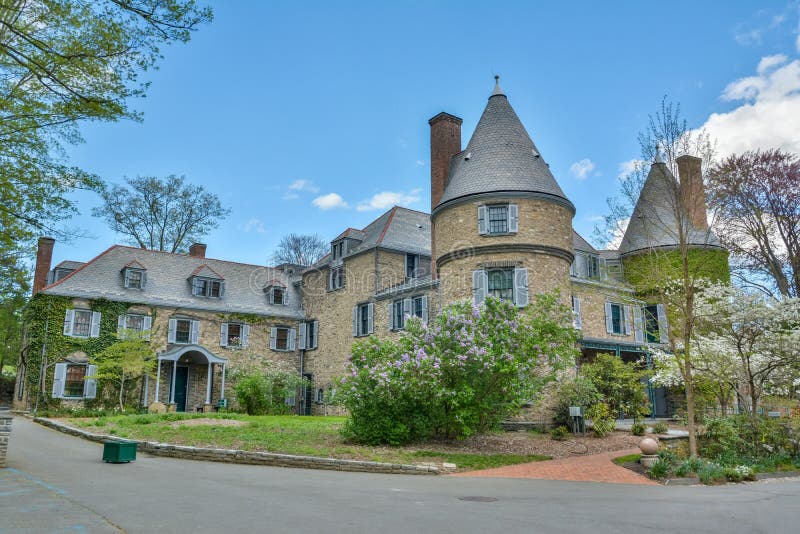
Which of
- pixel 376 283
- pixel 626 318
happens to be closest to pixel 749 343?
pixel 626 318

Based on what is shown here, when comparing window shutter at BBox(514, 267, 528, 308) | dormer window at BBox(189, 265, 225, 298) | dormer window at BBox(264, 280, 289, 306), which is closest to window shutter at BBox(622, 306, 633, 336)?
window shutter at BBox(514, 267, 528, 308)

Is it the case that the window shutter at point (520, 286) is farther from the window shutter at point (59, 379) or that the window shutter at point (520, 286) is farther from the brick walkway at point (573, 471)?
the window shutter at point (59, 379)

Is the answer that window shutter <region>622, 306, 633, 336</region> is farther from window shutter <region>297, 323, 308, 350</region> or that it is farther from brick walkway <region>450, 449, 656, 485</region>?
window shutter <region>297, 323, 308, 350</region>

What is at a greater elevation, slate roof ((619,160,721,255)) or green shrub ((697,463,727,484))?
slate roof ((619,160,721,255))

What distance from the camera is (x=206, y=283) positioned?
103 feet

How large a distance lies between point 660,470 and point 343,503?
703cm

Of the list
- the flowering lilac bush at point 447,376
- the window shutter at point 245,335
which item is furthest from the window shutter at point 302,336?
the flowering lilac bush at point 447,376

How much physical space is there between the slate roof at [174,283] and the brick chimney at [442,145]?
44.0 feet

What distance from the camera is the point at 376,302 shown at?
90.0 ft

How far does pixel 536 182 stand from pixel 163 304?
19236 mm

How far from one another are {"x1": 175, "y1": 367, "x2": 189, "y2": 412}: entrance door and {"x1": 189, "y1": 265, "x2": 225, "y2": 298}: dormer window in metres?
4.02

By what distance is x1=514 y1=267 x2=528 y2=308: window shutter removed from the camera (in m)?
19.7

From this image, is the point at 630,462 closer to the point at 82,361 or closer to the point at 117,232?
the point at 82,361

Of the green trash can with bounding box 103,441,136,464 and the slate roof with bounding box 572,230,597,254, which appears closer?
the green trash can with bounding box 103,441,136,464
